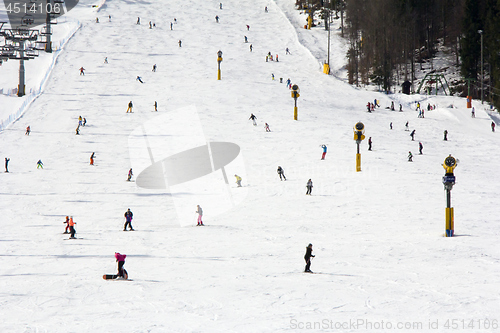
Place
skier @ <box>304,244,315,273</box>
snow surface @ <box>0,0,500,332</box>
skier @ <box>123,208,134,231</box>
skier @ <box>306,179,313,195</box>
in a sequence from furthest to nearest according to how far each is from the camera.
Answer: skier @ <box>306,179,313,195</box>, skier @ <box>123,208,134,231</box>, skier @ <box>304,244,315,273</box>, snow surface @ <box>0,0,500,332</box>

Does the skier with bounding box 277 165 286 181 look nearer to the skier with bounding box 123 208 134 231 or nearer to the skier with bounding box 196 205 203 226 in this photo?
the skier with bounding box 196 205 203 226

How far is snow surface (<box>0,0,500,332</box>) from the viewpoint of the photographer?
11.7 metres

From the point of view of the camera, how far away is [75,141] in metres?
35.7

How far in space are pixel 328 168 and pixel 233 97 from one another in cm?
1890

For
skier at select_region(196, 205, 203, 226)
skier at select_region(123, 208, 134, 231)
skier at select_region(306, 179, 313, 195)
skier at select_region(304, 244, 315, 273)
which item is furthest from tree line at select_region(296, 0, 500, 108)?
skier at select_region(304, 244, 315, 273)

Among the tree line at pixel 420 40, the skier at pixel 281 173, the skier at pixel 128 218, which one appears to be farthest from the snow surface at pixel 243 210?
the tree line at pixel 420 40

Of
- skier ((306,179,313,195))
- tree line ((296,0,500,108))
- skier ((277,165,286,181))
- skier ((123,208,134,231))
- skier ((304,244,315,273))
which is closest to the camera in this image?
skier ((304,244,315,273))

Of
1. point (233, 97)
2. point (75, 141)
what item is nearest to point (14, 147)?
point (75, 141)

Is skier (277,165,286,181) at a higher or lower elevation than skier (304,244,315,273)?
higher

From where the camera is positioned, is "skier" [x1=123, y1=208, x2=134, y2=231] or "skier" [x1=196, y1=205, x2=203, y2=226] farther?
"skier" [x1=196, y1=205, x2=203, y2=226]

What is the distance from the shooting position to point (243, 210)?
23359mm

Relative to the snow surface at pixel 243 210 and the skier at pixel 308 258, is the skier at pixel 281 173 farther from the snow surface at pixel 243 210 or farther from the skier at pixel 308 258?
the skier at pixel 308 258

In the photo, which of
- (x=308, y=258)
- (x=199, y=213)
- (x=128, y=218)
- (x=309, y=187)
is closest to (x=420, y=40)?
(x=309, y=187)

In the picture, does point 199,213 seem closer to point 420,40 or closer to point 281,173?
point 281,173
